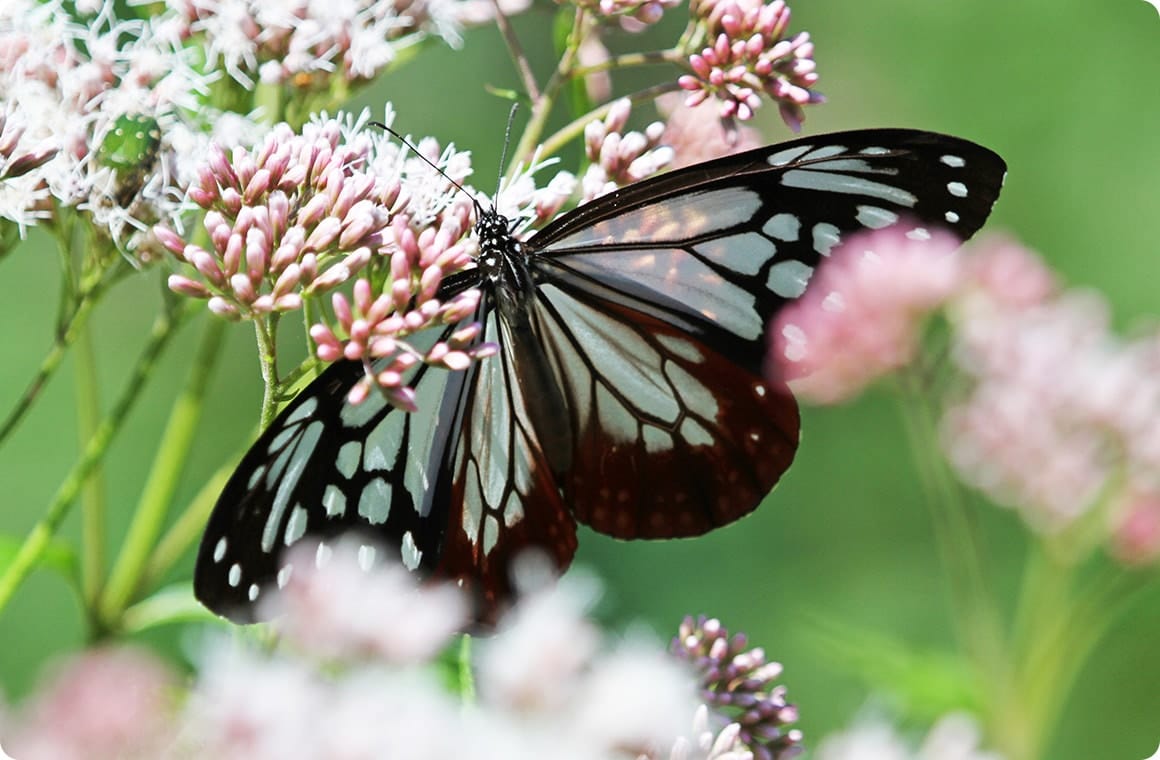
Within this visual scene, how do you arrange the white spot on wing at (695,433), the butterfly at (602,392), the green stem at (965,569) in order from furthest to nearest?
1. the green stem at (965,569)
2. the white spot on wing at (695,433)
3. the butterfly at (602,392)

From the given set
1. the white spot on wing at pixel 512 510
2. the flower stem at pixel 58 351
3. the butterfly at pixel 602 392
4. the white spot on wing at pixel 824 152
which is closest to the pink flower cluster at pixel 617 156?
the butterfly at pixel 602 392

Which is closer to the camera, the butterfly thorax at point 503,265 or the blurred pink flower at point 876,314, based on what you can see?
the butterfly thorax at point 503,265

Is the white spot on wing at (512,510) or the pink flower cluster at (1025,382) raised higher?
the pink flower cluster at (1025,382)

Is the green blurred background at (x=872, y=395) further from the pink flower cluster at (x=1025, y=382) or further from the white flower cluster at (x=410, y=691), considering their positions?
the white flower cluster at (x=410, y=691)

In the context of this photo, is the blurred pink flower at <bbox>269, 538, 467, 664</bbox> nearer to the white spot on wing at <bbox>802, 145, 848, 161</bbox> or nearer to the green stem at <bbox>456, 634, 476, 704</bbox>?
the green stem at <bbox>456, 634, 476, 704</bbox>

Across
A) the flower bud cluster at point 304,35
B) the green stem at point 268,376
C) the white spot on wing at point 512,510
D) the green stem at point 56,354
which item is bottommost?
the green stem at point 56,354

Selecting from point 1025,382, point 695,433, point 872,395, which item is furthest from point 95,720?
point 872,395

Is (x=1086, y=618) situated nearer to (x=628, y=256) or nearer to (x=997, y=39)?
(x=628, y=256)
